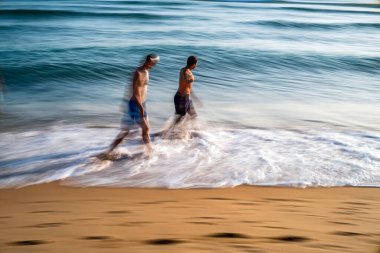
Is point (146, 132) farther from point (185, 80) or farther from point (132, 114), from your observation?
point (185, 80)

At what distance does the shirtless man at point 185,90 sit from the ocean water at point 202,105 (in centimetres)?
60

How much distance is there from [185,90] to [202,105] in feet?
10.8

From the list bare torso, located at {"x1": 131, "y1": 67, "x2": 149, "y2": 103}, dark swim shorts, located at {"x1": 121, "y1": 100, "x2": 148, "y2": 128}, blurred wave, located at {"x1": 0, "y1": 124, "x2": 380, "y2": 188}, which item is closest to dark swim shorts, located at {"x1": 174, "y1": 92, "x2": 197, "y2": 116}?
blurred wave, located at {"x1": 0, "y1": 124, "x2": 380, "y2": 188}

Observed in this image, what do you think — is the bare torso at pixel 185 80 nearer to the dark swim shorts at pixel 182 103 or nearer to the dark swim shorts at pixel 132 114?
the dark swim shorts at pixel 182 103

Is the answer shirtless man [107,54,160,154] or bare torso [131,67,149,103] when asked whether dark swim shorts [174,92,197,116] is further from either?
bare torso [131,67,149,103]

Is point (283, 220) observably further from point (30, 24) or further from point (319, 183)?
point (30, 24)

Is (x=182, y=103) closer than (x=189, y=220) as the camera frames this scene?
No

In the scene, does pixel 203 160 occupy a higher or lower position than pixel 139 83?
lower

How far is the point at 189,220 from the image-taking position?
15.3 ft

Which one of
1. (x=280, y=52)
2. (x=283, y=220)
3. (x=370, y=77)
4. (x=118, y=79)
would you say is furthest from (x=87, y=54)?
(x=283, y=220)

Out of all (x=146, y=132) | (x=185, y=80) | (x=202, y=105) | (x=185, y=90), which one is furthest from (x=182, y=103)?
(x=202, y=105)

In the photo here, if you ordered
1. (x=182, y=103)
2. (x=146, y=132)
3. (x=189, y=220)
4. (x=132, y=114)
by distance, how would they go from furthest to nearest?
(x=182, y=103)
(x=146, y=132)
(x=132, y=114)
(x=189, y=220)

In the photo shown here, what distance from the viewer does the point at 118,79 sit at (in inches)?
745

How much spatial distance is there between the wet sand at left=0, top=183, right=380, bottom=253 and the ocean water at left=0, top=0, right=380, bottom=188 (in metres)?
0.54
